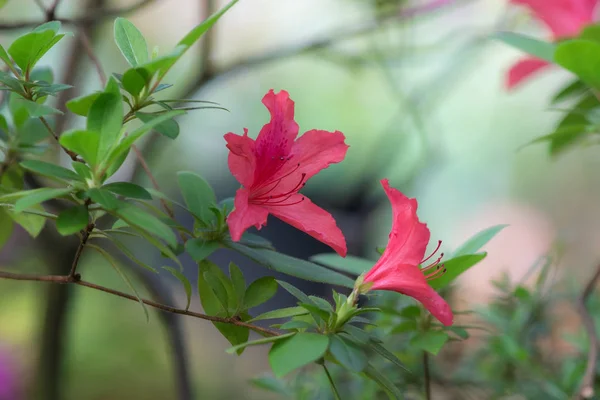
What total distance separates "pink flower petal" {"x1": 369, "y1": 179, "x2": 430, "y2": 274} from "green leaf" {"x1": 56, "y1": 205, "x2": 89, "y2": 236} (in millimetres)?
A: 196

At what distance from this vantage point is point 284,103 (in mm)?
459

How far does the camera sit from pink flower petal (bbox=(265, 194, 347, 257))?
452 millimetres

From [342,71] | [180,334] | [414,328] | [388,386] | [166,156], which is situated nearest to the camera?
[388,386]

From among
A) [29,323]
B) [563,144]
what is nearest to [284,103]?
[563,144]

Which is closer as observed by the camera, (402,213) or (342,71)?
(402,213)

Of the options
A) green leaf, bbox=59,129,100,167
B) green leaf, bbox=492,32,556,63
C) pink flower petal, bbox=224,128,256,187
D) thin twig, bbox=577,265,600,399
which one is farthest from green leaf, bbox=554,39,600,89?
green leaf, bbox=59,129,100,167

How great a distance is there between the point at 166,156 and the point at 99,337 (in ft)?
1.94

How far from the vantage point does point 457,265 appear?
1.68 ft

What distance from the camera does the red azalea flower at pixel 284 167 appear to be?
443mm

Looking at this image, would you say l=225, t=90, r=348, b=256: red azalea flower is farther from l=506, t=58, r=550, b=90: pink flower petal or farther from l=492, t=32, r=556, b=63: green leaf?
l=506, t=58, r=550, b=90: pink flower petal

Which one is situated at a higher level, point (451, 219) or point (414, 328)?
point (414, 328)

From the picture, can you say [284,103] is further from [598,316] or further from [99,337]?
[99,337]

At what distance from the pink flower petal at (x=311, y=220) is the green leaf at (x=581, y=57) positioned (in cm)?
26

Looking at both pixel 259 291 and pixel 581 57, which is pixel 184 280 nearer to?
pixel 259 291
